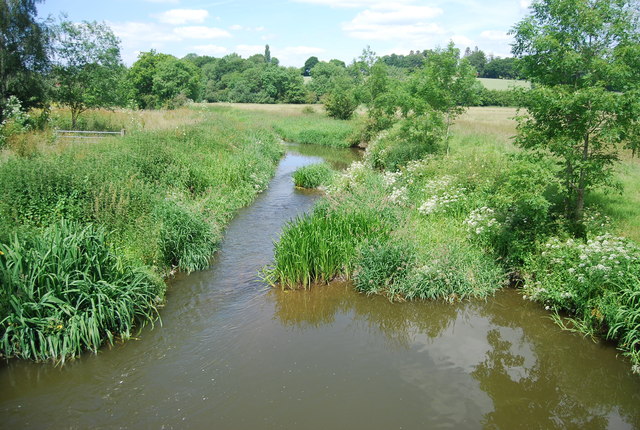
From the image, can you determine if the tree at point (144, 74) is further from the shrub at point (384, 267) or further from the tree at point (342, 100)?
the shrub at point (384, 267)

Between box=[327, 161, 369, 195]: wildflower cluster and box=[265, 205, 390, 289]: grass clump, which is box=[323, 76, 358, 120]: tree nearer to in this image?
box=[327, 161, 369, 195]: wildflower cluster

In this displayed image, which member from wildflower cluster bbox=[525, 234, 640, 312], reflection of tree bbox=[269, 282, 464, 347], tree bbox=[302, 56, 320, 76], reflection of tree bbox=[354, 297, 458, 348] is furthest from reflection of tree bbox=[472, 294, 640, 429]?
tree bbox=[302, 56, 320, 76]

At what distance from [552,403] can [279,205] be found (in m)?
12.4

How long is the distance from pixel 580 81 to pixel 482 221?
155 inches

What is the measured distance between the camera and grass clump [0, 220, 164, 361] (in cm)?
716

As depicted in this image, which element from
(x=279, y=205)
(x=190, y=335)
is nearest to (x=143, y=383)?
(x=190, y=335)

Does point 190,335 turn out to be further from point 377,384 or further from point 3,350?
point 377,384

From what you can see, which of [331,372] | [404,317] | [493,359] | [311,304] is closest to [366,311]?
[404,317]

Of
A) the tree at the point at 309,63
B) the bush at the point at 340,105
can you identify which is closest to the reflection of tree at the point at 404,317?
the bush at the point at 340,105

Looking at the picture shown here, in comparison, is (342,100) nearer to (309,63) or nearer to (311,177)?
(311,177)

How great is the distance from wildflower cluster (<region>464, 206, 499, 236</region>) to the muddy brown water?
66.0 inches

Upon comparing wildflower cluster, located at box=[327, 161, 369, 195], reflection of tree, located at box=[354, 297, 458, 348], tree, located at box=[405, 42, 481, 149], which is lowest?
reflection of tree, located at box=[354, 297, 458, 348]

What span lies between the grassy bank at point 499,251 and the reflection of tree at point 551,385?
539mm

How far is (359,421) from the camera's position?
246 inches
